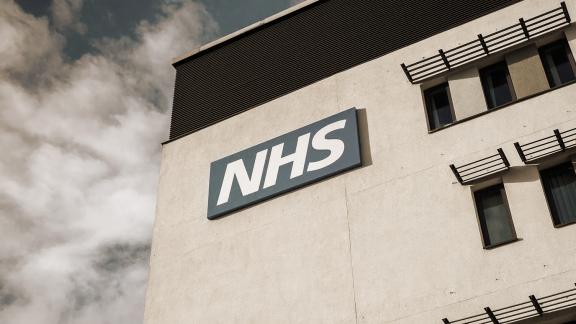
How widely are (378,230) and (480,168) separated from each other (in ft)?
10.3

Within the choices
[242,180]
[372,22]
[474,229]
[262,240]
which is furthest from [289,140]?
[474,229]

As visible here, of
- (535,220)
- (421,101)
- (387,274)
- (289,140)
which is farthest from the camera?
Result: (289,140)

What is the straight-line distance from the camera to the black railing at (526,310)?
1603cm

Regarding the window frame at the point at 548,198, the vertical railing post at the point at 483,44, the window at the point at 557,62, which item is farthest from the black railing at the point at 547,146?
the vertical railing post at the point at 483,44

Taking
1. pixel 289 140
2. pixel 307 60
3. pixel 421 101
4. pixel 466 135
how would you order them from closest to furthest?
pixel 466 135 → pixel 421 101 → pixel 289 140 → pixel 307 60

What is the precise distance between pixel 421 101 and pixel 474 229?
495cm

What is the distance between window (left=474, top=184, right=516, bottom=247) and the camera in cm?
1806

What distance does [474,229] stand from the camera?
719 inches

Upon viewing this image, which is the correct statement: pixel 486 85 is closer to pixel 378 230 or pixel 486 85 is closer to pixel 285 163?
pixel 378 230

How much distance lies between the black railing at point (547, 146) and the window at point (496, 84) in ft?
7.43

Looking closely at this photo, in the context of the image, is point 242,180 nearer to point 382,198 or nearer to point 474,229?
point 382,198

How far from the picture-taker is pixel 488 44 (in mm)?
21453

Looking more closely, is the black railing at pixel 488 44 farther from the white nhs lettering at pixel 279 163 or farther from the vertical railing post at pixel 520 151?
the vertical railing post at pixel 520 151

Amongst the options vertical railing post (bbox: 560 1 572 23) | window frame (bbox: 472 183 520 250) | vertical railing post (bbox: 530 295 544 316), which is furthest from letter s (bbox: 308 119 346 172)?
vertical railing post (bbox: 530 295 544 316)
